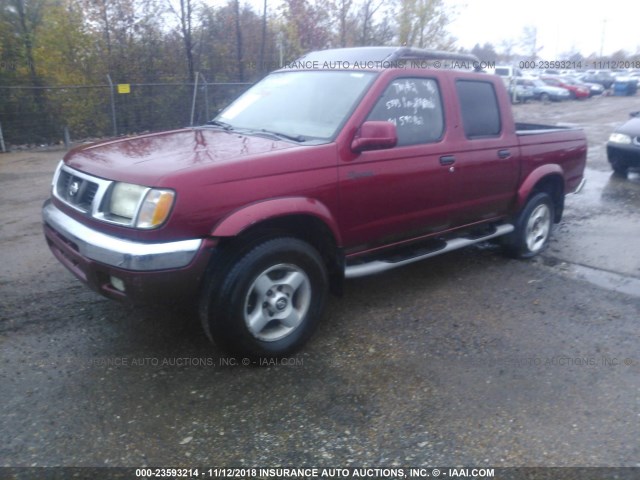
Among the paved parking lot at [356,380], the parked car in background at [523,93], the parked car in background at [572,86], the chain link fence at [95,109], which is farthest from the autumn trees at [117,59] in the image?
the parked car in background at [572,86]

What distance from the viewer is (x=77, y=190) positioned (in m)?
3.52

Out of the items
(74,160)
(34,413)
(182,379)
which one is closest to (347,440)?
(182,379)

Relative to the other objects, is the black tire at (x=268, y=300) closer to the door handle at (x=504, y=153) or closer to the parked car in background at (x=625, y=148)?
the door handle at (x=504, y=153)

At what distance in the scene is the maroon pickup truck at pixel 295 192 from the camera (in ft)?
10.2

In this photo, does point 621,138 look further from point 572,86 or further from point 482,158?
point 572,86

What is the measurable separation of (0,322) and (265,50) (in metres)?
17.3

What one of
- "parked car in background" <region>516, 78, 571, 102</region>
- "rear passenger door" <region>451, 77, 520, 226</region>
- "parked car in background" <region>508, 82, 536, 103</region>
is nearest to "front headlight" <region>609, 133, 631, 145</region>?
"rear passenger door" <region>451, 77, 520, 226</region>

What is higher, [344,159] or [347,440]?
[344,159]

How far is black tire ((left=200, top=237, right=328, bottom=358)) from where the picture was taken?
3262 mm

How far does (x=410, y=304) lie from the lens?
4.55 metres

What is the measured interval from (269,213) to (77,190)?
1.26 meters

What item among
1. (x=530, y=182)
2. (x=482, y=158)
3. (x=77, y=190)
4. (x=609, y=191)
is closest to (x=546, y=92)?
(x=609, y=191)

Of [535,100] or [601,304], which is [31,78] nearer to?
[601,304]

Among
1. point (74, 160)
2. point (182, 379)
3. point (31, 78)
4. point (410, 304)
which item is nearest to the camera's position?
point (182, 379)
